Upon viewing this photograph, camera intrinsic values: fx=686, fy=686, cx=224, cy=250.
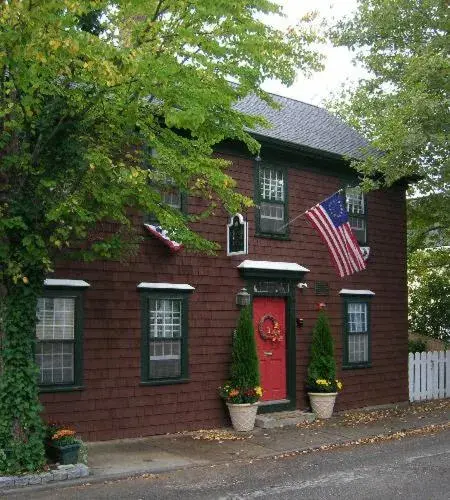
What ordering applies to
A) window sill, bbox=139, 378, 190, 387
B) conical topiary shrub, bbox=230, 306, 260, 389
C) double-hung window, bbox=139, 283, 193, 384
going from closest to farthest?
window sill, bbox=139, 378, 190, 387 → double-hung window, bbox=139, 283, 193, 384 → conical topiary shrub, bbox=230, 306, 260, 389

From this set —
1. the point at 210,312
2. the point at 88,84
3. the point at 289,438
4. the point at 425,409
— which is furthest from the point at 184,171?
the point at 425,409

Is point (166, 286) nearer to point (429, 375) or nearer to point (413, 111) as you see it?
point (413, 111)

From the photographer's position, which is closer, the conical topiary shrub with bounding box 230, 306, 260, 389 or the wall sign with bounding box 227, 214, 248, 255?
the wall sign with bounding box 227, 214, 248, 255

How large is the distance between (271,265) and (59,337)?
477cm

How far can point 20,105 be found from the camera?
27.8ft

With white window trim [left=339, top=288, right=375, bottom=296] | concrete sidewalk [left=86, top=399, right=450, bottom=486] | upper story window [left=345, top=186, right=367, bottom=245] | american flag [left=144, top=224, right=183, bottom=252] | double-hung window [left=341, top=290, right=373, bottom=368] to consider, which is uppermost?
upper story window [left=345, top=186, right=367, bottom=245]

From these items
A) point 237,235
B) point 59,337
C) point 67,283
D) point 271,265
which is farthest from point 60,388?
point 271,265

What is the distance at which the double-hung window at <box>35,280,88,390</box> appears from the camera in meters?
11.0

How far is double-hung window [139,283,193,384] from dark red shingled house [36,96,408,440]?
0.07ft

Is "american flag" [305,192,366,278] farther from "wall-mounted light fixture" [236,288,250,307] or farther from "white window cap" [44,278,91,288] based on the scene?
"white window cap" [44,278,91,288]

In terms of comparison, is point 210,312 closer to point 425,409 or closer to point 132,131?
point 132,131

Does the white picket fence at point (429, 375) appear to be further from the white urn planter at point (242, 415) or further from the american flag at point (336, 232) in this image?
the white urn planter at point (242, 415)

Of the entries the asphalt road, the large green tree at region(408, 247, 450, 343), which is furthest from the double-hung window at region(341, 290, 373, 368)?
the large green tree at region(408, 247, 450, 343)

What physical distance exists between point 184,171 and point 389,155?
6.85m
